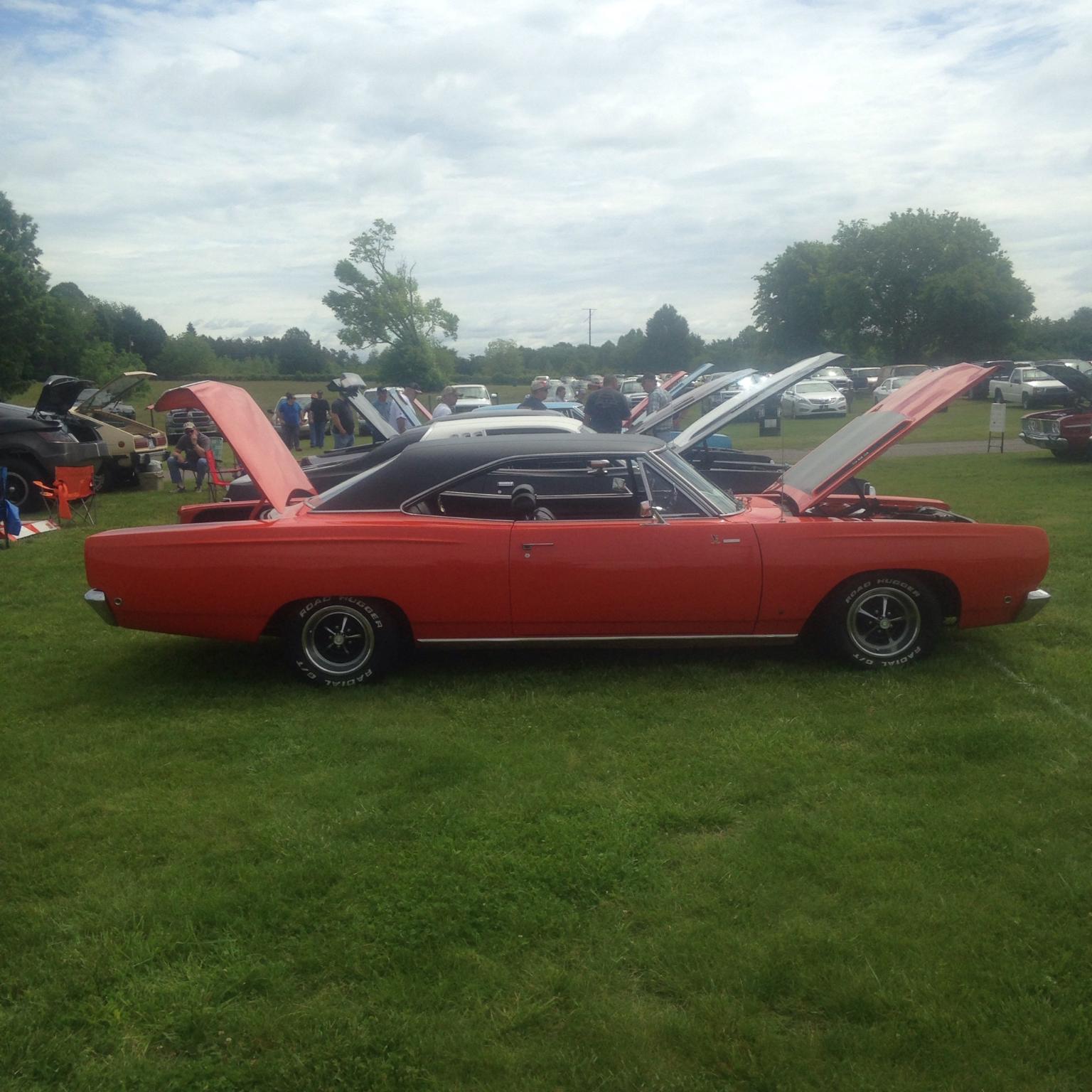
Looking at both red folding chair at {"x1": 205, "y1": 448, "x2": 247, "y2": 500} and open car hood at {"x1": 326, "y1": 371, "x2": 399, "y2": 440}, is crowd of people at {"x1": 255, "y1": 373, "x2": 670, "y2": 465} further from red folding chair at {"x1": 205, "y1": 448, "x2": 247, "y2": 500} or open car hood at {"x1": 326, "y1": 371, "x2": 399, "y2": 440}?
red folding chair at {"x1": 205, "y1": 448, "x2": 247, "y2": 500}

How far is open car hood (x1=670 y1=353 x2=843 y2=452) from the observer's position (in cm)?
857

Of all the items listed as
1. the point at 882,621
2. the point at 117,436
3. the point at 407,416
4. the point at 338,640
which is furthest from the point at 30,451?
the point at 882,621

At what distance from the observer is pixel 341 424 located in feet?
60.5

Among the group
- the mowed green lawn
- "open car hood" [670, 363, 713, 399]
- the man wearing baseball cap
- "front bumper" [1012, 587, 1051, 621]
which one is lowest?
the mowed green lawn

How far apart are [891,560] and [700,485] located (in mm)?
1159

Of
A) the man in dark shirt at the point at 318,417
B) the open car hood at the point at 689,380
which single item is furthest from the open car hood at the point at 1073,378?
the man in dark shirt at the point at 318,417

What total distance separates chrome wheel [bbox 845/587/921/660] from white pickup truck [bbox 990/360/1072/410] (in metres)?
32.9

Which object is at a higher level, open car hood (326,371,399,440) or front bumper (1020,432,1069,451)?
open car hood (326,371,399,440)

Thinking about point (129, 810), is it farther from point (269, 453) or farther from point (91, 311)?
point (91, 311)

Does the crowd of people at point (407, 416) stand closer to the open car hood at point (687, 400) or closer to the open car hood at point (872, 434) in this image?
the open car hood at point (687, 400)

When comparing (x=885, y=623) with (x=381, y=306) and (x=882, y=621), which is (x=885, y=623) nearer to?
(x=882, y=621)

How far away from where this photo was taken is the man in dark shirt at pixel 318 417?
23.1 m

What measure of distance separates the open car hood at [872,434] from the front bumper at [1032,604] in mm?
1165

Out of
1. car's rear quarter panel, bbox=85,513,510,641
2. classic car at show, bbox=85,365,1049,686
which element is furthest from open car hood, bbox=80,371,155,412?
classic car at show, bbox=85,365,1049,686
